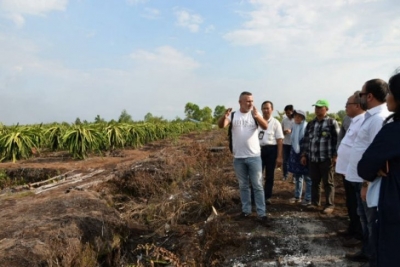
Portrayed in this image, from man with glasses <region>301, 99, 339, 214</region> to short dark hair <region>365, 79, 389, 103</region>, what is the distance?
1.62 metres

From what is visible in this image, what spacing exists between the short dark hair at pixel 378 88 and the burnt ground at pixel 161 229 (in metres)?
1.65

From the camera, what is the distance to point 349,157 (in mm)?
3297

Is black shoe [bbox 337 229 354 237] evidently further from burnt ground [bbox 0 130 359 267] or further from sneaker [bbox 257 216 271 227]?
sneaker [bbox 257 216 271 227]

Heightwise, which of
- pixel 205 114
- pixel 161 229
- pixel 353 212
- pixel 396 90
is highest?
pixel 205 114

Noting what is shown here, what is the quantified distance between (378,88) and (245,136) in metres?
1.75

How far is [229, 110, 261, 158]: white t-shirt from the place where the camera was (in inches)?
162

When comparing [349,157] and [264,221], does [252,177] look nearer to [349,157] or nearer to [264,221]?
[264,221]

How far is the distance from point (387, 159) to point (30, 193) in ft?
20.5

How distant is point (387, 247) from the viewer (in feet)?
6.46

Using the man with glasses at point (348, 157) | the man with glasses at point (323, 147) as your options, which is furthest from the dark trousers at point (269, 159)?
the man with glasses at point (348, 157)

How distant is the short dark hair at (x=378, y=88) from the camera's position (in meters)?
2.65

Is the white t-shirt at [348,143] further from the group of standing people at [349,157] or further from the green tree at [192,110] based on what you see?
the green tree at [192,110]

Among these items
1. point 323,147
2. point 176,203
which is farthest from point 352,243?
point 176,203

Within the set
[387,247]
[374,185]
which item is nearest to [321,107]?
[374,185]
